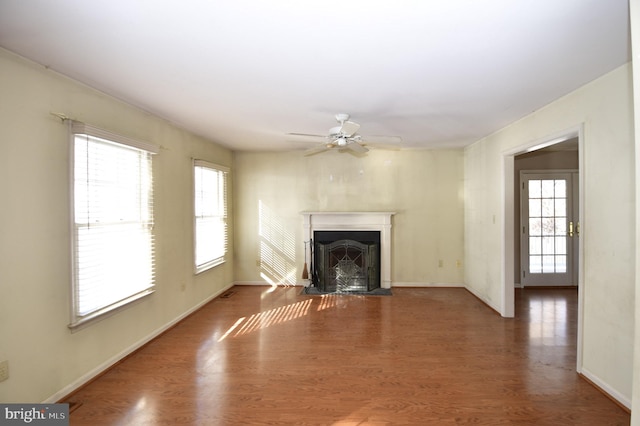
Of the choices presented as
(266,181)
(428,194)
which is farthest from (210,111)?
(428,194)

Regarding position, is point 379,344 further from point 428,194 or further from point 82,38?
point 82,38

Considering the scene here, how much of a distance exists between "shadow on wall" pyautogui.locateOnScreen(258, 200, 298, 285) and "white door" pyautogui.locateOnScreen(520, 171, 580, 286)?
4.12 m

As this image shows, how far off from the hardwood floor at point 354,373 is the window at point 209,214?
34.6 inches

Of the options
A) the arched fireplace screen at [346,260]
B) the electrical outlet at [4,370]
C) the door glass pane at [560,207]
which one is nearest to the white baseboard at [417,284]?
the arched fireplace screen at [346,260]

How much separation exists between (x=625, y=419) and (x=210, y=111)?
13.9 feet

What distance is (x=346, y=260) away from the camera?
543 cm

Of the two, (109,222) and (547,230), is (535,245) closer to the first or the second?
(547,230)

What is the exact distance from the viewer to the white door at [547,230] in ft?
17.6

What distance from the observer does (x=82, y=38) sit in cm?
181

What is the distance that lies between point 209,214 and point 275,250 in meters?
1.42

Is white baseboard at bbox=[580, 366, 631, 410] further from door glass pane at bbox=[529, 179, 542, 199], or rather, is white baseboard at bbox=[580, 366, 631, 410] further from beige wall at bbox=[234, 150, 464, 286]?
door glass pane at bbox=[529, 179, 542, 199]
